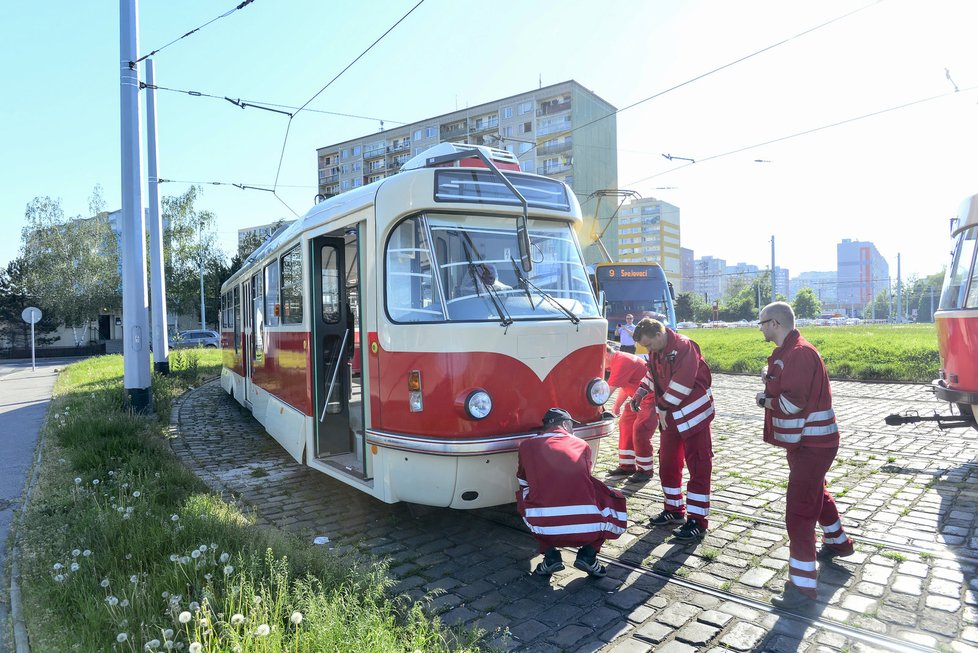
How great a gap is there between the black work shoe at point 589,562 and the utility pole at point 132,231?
8.80 meters

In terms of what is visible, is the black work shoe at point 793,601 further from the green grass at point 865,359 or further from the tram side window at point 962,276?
the green grass at point 865,359

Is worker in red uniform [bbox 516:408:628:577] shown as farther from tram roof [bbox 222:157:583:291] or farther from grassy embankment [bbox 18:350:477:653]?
tram roof [bbox 222:157:583:291]

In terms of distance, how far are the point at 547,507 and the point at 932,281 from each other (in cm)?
9967

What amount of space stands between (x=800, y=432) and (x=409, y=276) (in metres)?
3.17

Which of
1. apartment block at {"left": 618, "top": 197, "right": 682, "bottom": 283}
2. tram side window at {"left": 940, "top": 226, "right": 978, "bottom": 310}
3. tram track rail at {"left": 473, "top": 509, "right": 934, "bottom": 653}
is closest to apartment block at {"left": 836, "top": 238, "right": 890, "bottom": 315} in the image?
apartment block at {"left": 618, "top": 197, "right": 682, "bottom": 283}

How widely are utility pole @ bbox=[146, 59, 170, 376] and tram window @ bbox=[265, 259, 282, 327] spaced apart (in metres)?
9.33

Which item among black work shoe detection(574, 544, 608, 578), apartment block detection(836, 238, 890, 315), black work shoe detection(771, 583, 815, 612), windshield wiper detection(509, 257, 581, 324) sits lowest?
black work shoe detection(771, 583, 815, 612)

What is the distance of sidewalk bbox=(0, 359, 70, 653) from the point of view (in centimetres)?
482

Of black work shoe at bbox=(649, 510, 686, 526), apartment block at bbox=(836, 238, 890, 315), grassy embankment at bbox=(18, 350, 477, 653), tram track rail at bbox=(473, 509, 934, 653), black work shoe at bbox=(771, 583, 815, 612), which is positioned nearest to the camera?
grassy embankment at bbox=(18, 350, 477, 653)

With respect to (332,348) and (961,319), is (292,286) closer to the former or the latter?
(332,348)

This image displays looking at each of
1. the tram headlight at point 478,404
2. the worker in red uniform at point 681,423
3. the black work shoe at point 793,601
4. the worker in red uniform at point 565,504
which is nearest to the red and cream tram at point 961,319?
the worker in red uniform at point 681,423

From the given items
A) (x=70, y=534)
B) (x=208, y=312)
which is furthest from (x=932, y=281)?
(x=70, y=534)

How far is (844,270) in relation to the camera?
146m

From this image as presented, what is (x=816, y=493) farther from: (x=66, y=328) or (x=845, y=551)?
(x=66, y=328)
